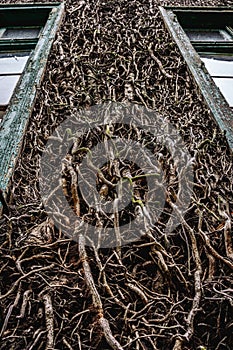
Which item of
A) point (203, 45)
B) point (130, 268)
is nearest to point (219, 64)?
point (203, 45)

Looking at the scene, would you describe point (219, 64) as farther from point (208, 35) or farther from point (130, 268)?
point (130, 268)

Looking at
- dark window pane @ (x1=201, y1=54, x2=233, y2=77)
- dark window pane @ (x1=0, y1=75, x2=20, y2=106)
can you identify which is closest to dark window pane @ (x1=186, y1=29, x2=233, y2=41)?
dark window pane @ (x1=201, y1=54, x2=233, y2=77)

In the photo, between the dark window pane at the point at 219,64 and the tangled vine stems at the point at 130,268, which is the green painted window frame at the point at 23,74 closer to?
the tangled vine stems at the point at 130,268

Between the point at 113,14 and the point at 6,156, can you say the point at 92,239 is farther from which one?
the point at 113,14

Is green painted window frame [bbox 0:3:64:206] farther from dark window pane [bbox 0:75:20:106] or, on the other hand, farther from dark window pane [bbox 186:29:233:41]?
dark window pane [bbox 186:29:233:41]

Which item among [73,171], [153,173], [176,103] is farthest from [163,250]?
[176,103]
